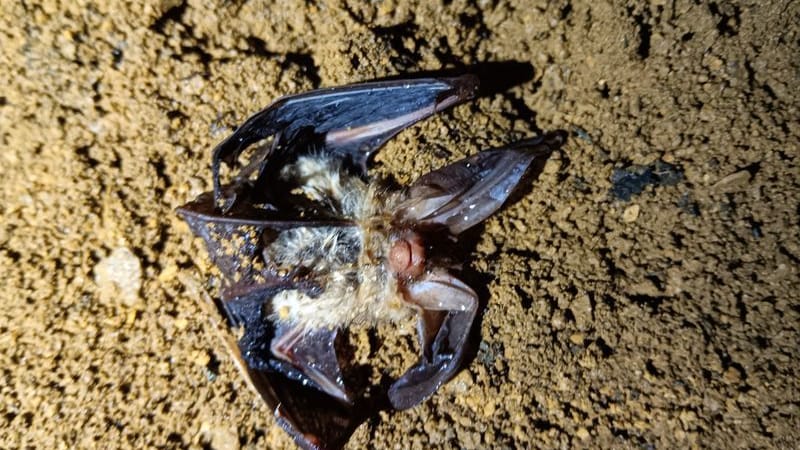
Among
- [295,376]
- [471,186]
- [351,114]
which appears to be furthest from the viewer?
[295,376]

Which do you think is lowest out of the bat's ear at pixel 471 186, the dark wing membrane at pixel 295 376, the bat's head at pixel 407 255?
the dark wing membrane at pixel 295 376

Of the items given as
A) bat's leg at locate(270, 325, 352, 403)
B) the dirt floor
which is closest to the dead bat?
bat's leg at locate(270, 325, 352, 403)

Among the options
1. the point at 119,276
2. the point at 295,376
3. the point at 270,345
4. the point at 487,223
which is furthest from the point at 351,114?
the point at 119,276

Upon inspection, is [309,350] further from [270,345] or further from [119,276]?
[119,276]

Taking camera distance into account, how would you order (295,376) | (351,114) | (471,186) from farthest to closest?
(295,376) < (351,114) < (471,186)

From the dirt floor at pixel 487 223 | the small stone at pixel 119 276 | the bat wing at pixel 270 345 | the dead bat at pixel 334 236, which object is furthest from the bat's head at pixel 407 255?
the small stone at pixel 119 276

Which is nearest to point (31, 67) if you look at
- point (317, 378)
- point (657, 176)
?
point (317, 378)

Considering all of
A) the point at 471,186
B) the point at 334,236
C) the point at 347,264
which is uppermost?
the point at 471,186

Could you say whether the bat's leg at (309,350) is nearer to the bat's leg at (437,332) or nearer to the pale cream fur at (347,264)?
the pale cream fur at (347,264)
